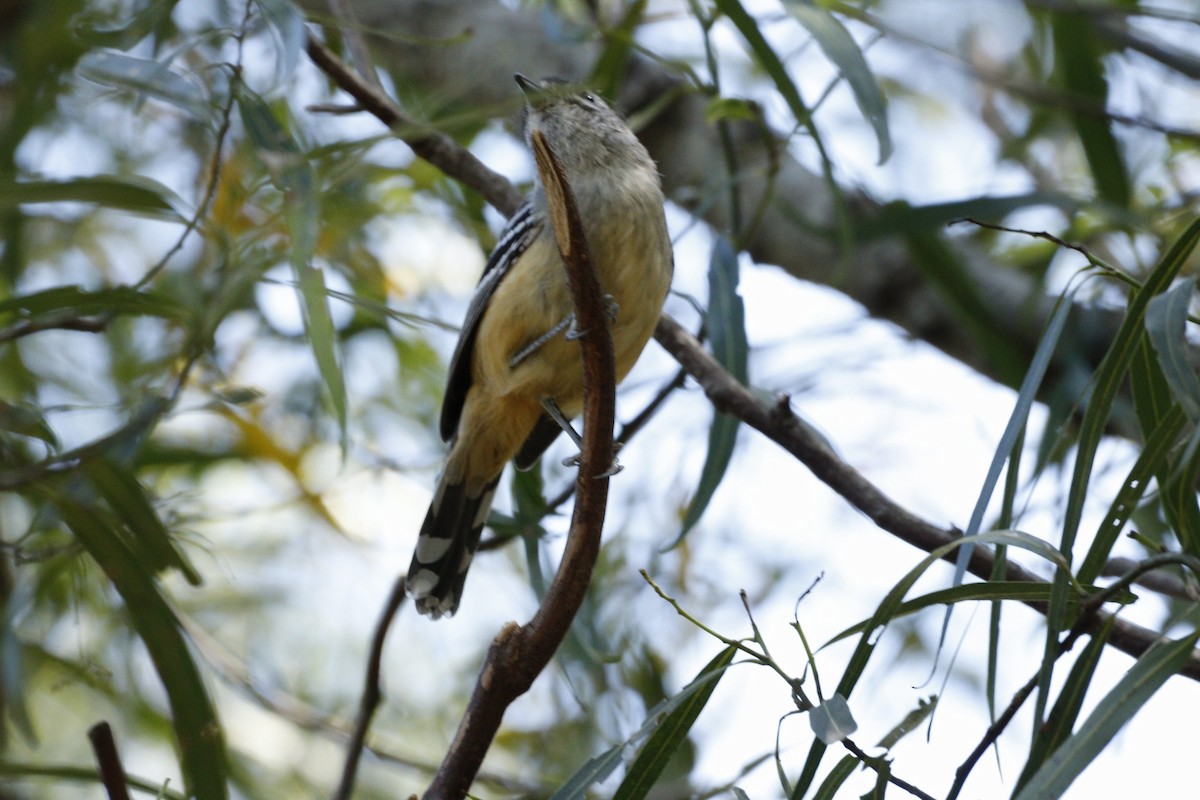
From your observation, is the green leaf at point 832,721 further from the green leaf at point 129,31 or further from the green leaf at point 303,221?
the green leaf at point 129,31

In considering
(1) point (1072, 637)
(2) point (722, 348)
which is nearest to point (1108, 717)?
(1) point (1072, 637)

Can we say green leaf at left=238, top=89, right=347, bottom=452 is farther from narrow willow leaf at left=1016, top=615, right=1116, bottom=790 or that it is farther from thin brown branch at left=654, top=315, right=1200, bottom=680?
narrow willow leaf at left=1016, top=615, right=1116, bottom=790

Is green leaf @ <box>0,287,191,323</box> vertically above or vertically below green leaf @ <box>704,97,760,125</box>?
below

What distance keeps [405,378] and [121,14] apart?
5.15ft

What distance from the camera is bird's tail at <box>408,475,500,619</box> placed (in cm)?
304

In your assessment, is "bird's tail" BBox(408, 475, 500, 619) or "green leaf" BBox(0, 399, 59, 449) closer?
"green leaf" BBox(0, 399, 59, 449)

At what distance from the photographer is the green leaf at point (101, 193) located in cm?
185

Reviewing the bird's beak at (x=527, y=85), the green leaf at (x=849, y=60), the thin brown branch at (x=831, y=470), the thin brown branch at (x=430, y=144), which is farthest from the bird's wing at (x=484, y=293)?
the green leaf at (x=849, y=60)

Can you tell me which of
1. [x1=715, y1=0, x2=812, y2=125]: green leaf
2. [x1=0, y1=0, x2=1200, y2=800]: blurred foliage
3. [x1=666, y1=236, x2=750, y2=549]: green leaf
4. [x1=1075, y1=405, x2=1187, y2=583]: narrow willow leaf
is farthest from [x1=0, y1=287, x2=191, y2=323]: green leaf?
[x1=1075, y1=405, x2=1187, y2=583]: narrow willow leaf

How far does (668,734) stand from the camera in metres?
1.88

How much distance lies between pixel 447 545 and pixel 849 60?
155cm

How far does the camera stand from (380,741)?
438 centimetres

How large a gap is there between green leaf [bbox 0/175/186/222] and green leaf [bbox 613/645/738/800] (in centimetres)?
115

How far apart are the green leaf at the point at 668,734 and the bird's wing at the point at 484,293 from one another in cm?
128
